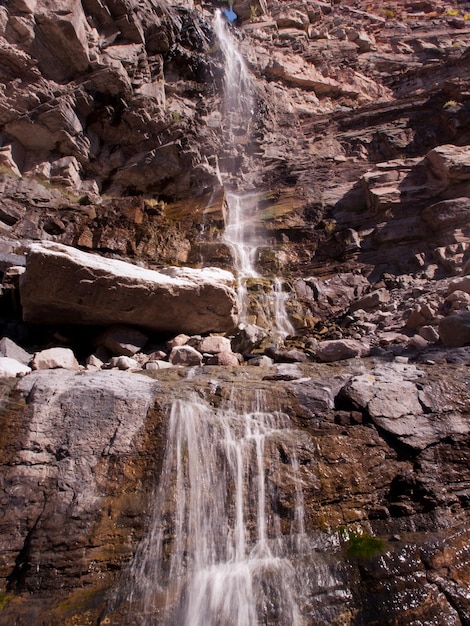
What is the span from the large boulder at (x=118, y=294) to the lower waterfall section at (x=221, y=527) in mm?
2846

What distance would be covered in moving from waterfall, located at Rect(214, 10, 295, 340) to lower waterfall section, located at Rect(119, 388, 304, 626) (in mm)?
5063

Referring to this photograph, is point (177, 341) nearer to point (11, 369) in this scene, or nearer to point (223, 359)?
point (223, 359)

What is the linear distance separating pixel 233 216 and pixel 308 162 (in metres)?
5.05

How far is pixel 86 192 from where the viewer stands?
1440cm

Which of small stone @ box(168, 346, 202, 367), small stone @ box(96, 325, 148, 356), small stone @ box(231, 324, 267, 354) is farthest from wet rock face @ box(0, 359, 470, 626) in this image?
small stone @ box(231, 324, 267, 354)

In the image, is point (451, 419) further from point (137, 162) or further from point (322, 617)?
point (137, 162)

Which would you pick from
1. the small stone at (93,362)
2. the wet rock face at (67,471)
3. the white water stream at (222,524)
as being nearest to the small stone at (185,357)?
the small stone at (93,362)

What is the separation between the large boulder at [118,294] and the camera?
6.38 m

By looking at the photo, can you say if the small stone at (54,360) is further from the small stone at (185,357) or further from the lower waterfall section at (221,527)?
the lower waterfall section at (221,527)

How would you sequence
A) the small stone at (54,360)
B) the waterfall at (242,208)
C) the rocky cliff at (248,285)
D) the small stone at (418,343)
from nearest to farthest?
the rocky cliff at (248,285)
the small stone at (54,360)
the small stone at (418,343)
the waterfall at (242,208)

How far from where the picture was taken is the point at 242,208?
16.3 meters

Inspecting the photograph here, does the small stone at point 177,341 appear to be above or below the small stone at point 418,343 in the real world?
above

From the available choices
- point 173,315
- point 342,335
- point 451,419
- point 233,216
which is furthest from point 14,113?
point 451,419

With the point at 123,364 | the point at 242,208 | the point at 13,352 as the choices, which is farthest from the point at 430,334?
the point at 242,208
